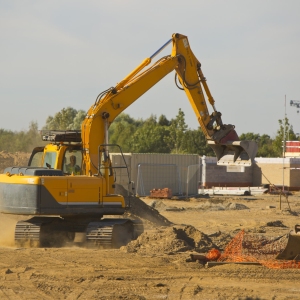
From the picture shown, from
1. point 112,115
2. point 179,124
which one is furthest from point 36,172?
point 179,124

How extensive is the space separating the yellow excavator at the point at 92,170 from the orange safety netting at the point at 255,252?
7.93 feet

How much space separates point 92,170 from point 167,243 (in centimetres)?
253

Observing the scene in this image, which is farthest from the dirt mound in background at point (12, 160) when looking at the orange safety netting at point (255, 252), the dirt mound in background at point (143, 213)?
the orange safety netting at point (255, 252)

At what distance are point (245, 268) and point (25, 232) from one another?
18.8 feet

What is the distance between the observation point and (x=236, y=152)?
1816 cm

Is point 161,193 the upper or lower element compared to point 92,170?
lower

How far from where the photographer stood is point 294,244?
44.7ft

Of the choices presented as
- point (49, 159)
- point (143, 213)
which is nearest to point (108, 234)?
point (49, 159)

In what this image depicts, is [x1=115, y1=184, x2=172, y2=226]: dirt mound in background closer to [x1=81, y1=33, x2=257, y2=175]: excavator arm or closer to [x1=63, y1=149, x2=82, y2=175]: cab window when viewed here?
[x1=81, y1=33, x2=257, y2=175]: excavator arm

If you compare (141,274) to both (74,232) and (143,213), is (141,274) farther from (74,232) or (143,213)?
(143,213)

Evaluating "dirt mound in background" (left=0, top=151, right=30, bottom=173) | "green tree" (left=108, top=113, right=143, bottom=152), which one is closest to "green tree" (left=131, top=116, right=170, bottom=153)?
"green tree" (left=108, top=113, right=143, bottom=152)

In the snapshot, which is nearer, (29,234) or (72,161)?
(29,234)

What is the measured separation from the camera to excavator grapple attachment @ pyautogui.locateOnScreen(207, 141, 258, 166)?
17.8 metres

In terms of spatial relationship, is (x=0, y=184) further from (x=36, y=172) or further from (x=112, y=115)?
(x=112, y=115)
